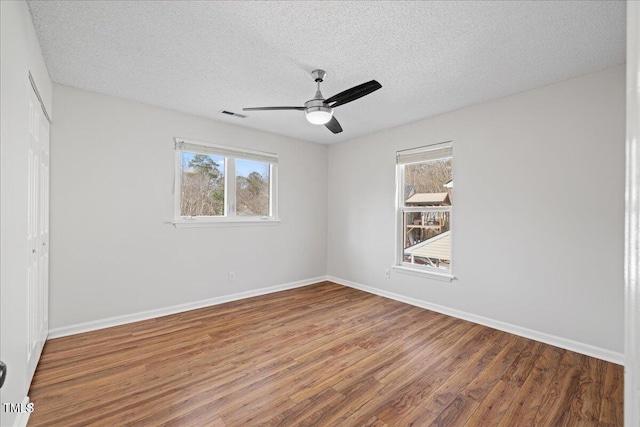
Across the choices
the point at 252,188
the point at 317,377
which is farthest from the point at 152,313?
the point at 317,377

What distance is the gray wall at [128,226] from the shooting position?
2.97m

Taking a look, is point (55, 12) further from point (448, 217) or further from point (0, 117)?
point (448, 217)

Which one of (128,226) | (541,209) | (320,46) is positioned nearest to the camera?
(320,46)

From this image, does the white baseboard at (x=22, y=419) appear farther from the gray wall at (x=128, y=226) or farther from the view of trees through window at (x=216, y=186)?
the view of trees through window at (x=216, y=186)

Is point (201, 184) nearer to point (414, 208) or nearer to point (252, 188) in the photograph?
point (252, 188)

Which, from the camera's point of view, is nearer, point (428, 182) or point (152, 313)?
point (152, 313)

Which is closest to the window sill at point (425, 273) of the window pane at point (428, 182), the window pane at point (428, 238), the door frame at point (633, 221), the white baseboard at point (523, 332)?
the window pane at point (428, 238)

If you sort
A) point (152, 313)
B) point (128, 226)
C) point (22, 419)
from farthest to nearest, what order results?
point (152, 313) < point (128, 226) < point (22, 419)

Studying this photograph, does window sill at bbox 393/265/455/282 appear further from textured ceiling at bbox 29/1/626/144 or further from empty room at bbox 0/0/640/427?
textured ceiling at bbox 29/1/626/144

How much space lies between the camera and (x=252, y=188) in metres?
4.50

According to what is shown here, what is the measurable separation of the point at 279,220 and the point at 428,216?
88.7 inches

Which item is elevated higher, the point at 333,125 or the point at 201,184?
the point at 333,125

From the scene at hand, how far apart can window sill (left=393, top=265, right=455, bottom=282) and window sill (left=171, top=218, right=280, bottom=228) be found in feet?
6.59

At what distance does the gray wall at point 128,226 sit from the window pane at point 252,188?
0.88 ft
